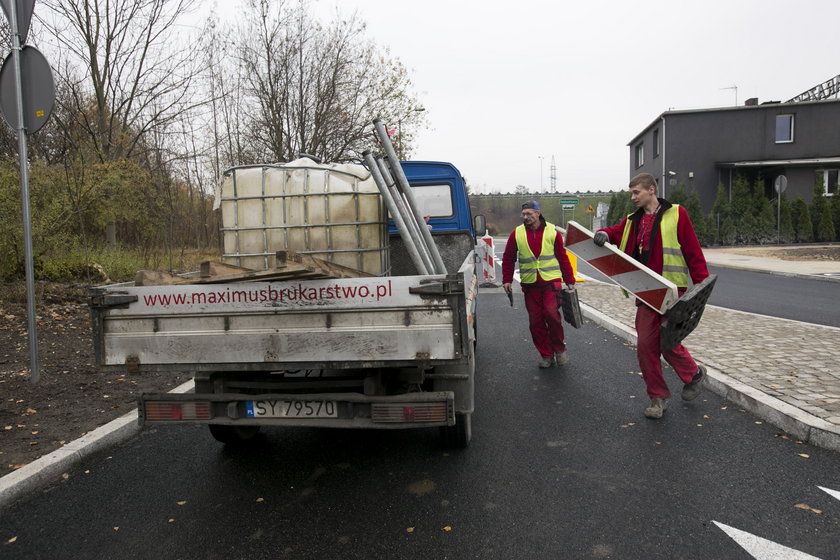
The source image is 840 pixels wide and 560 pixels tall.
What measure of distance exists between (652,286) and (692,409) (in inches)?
46.3

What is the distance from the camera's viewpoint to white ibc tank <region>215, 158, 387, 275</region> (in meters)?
4.13

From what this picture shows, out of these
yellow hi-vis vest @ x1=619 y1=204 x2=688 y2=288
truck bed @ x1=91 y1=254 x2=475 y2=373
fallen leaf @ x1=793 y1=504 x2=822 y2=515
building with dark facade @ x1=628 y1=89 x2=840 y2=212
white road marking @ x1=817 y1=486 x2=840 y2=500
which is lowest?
fallen leaf @ x1=793 y1=504 x2=822 y2=515

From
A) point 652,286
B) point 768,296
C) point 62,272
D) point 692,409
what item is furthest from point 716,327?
point 62,272

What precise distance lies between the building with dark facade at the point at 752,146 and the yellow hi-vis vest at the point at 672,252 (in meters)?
30.9

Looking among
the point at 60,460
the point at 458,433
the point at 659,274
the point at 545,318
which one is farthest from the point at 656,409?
the point at 60,460

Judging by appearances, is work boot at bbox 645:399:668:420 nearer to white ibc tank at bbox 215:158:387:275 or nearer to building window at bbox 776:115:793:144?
white ibc tank at bbox 215:158:387:275

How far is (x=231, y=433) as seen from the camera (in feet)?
13.5

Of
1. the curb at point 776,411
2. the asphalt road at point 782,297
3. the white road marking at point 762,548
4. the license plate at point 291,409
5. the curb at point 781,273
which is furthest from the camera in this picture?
the curb at point 781,273

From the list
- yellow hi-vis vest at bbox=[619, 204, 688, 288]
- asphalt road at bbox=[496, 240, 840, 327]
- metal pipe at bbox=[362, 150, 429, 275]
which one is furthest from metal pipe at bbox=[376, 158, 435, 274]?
asphalt road at bbox=[496, 240, 840, 327]

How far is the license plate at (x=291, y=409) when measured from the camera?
325 cm

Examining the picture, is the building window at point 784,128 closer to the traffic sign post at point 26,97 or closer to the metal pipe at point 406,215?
the metal pipe at point 406,215

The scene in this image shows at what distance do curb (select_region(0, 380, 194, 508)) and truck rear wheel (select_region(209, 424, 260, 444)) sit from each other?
1.67 feet

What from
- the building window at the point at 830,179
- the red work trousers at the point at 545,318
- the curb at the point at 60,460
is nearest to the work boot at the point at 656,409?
the red work trousers at the point at 545,318

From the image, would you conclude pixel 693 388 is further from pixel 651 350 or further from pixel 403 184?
pixel 403 184
